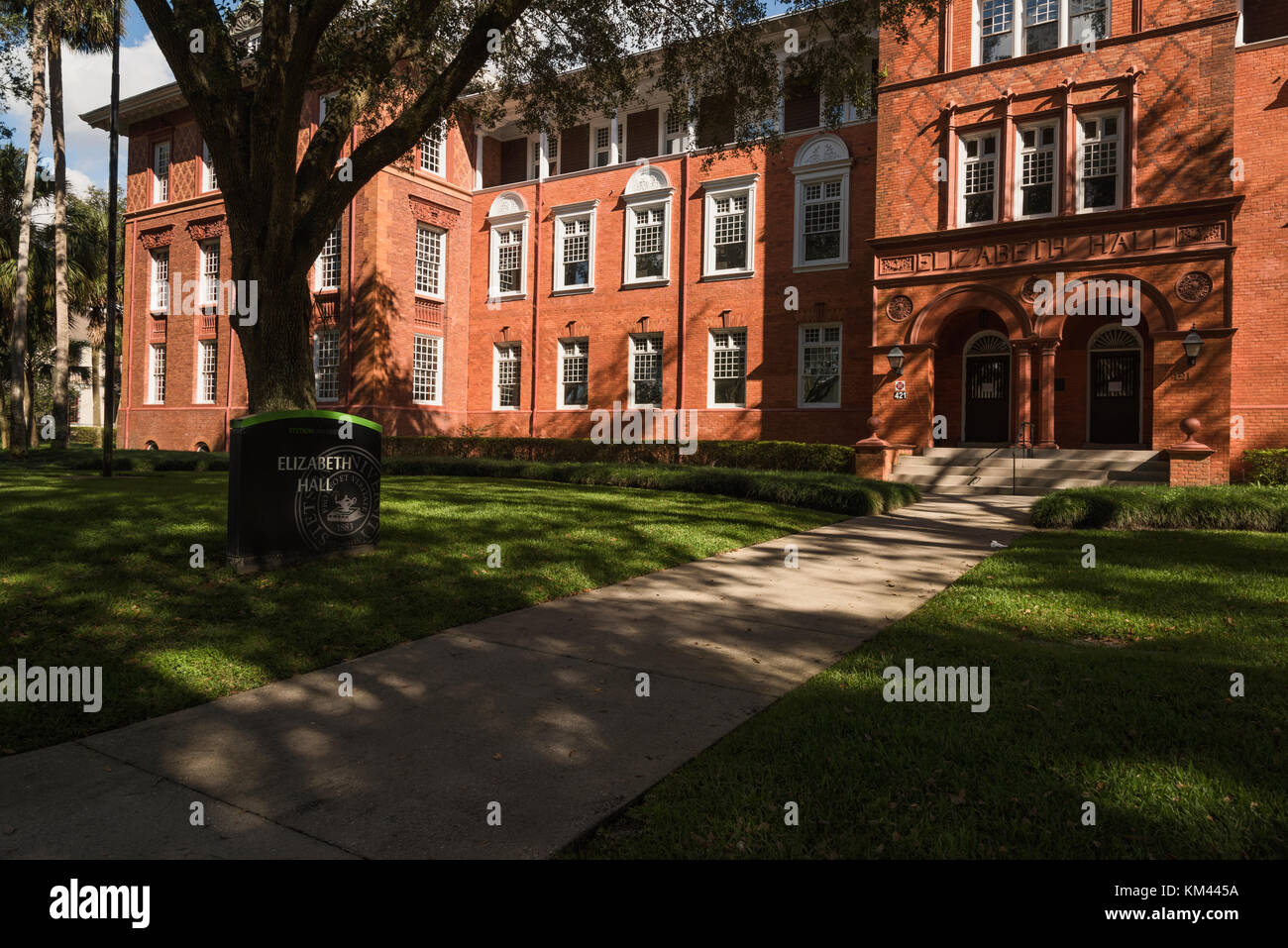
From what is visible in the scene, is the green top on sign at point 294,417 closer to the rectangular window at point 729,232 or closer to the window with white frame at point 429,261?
the rectangular window at point 729,232

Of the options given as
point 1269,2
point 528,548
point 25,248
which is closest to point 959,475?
point 528,548

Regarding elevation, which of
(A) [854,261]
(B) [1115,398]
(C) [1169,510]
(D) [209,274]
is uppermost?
(D) [209,274]

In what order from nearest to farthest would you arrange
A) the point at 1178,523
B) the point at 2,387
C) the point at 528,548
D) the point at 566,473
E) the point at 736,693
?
1. the point at 736,693
2. the point at 528,548
3. the point at 1178,523
4. the point at 566,473
5. the point at 2,387

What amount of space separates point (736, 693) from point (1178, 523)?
10794 mm

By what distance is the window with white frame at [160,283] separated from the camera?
33781 millimetres

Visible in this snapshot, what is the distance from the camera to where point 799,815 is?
10.4 ft

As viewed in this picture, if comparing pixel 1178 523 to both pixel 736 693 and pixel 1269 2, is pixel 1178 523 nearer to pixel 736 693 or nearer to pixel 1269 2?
pixel 736 693

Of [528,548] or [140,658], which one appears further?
[528,548]

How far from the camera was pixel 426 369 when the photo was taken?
30.2 m

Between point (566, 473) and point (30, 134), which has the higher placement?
point (30, 134)

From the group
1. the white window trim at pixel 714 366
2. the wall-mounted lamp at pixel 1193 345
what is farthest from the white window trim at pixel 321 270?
the wall-mounted lamp at pixel 1193 345

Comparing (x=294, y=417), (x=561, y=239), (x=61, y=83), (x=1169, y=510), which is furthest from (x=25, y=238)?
(x=1169, y=510)

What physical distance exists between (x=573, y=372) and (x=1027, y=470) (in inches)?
637

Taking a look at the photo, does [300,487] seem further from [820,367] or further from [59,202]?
[59,202]
